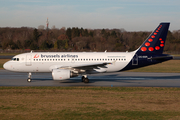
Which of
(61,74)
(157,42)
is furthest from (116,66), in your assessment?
(61,74)

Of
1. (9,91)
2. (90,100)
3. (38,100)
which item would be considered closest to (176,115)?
(90,100)

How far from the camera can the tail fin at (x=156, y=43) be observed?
92.8ft

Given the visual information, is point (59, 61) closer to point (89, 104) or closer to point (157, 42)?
point (157, 42)

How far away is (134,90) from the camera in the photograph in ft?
68.9

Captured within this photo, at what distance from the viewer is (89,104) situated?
15508mm

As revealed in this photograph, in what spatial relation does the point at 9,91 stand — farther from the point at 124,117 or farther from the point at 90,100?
the point at 124,117

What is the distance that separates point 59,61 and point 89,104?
12582 millimetres

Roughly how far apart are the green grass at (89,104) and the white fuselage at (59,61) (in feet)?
21.1

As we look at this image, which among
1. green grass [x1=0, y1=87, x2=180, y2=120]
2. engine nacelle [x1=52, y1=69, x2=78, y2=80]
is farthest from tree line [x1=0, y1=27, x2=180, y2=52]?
green grass [x1=0, y1=87, x2=180, y2=120]

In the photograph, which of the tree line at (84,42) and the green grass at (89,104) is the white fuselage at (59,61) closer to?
the green grass at (89,104)

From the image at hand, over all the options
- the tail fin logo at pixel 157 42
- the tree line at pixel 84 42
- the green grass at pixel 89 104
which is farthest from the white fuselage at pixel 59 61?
the tree line at pixel 84 42

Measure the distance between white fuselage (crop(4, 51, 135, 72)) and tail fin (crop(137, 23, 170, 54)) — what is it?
6.40 feet

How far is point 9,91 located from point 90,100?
773cm

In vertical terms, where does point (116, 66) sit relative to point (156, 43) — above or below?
below
